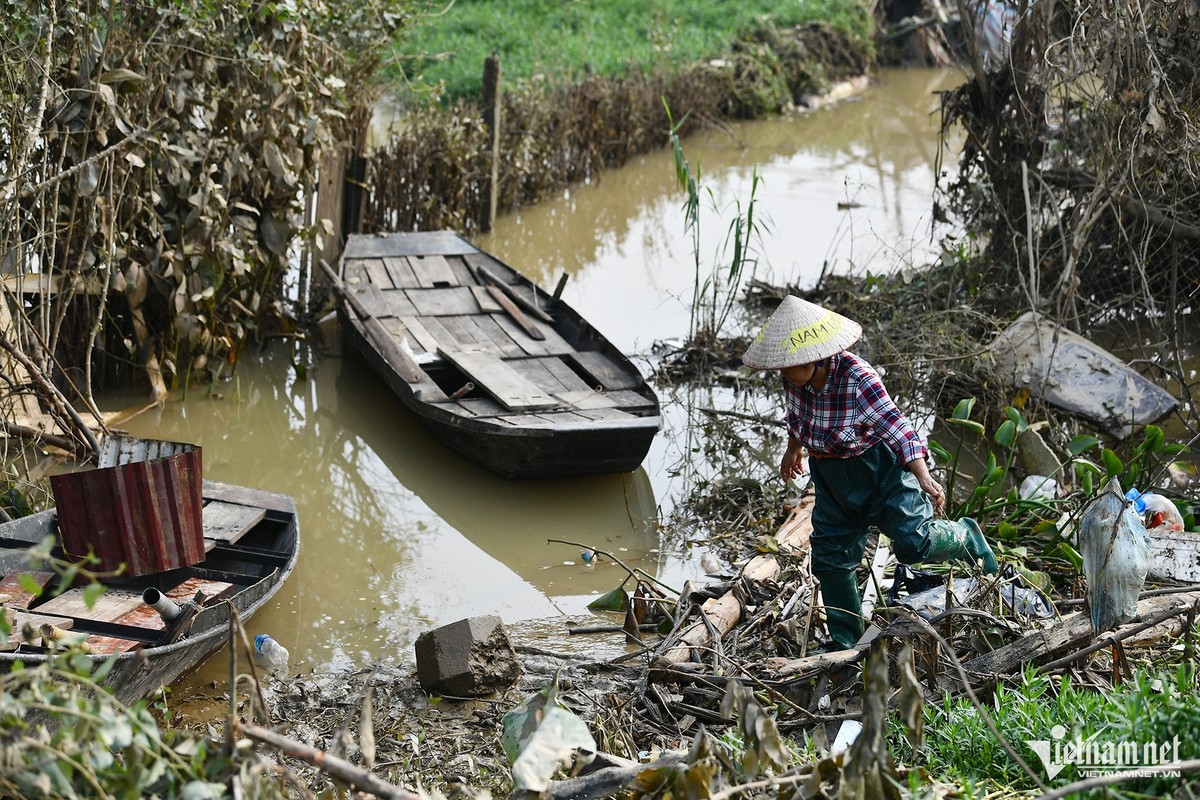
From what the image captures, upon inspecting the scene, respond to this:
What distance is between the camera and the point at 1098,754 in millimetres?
2611

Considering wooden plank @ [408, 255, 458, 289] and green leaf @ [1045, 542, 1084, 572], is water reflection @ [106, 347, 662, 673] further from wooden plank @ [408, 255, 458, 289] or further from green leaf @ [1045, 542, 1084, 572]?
green leaf @ [1045, 542, 1084, 572]

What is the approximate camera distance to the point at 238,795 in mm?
2045

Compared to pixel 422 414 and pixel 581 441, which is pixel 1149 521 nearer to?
pixel 581 441

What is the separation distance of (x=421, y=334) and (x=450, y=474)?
1201mm

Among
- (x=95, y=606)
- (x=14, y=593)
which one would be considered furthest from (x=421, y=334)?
(x=14, y=593)

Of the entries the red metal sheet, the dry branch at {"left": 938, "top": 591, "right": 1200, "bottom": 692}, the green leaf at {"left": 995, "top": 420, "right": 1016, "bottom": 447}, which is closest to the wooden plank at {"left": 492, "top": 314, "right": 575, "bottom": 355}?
the green leaf at {"left": 995, "top": 420, "right": 1016, "bottom": 447}

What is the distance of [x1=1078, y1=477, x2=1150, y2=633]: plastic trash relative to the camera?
306cm

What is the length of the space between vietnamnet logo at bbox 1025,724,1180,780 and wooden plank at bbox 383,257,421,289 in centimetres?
588

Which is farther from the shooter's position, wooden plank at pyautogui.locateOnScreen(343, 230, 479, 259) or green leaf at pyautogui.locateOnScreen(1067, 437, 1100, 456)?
wooden plank at pyautogui.locateOnScreen(343, 230, 479, 259)

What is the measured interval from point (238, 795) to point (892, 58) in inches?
794

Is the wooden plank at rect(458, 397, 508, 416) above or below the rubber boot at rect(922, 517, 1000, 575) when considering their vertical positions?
below

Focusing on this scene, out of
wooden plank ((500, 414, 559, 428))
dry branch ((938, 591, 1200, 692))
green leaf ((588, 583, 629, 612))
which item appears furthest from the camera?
wooden plank ((500, 414, 559, 428))

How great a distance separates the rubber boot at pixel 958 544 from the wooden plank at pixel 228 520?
287cm

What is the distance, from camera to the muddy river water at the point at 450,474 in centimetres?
495
